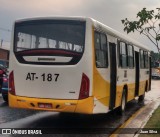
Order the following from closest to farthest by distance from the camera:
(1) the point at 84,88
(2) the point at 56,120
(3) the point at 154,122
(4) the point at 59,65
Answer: (1) the point at 84,88 < (4) the point at 59,65 < (3) the point at 154,122 < (2) the point at 56,120

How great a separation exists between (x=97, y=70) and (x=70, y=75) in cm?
84

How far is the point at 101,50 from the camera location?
37.1 ft

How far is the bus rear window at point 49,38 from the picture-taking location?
10.5 m

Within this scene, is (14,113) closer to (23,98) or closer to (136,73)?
(23,98)

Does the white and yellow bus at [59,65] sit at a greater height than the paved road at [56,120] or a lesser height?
greater

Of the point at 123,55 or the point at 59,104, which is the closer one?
the point at 59,104

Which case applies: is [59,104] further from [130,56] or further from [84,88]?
[130,56]

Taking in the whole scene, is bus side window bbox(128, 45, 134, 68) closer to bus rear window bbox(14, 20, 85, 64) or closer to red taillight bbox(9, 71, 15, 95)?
bus rear window bbox(14, 20, 85, 64)

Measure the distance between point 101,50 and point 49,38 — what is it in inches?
63.2

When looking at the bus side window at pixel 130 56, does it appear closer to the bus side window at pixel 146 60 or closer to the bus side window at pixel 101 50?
the bus side window at pixel 101 50

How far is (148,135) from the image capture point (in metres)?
10.1

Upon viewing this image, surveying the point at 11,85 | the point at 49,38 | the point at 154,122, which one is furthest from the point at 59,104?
the point at 154,122

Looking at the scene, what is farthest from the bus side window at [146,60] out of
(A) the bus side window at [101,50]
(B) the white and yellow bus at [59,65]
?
(B) the white and yellow bus at [59,65]

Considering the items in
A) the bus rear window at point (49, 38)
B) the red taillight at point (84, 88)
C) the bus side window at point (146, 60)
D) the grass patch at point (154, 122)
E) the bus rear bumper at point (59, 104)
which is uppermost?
the bus rear window at point (49, 38)
